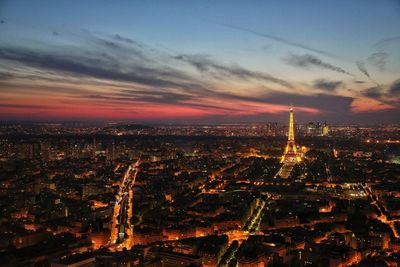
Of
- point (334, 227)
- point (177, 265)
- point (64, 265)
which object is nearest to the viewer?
point (64, 265)

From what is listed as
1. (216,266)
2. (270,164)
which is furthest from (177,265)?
(270,164)

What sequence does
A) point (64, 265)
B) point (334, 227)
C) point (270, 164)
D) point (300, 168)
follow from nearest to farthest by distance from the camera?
1. point (64, 265)
2. point (334, 227)
3. point (300, 168)
4. point (270, 164)

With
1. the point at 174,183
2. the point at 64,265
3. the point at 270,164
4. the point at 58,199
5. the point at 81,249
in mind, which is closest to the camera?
the point at 64,265

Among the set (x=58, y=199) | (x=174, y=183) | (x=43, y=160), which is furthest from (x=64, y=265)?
(x=43, y=160)

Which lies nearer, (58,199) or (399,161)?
(58,199)

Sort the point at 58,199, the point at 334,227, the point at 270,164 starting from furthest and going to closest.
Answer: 1. the point at 270,164
2. the point at 58,199
3. the point at 334,227

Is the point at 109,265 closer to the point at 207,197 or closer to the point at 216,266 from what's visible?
the point at 216,266

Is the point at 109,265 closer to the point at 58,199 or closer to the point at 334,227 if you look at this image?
the point at 334,227

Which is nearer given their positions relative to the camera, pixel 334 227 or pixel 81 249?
pixel 81 249

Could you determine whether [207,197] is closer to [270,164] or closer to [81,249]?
[81,249]
